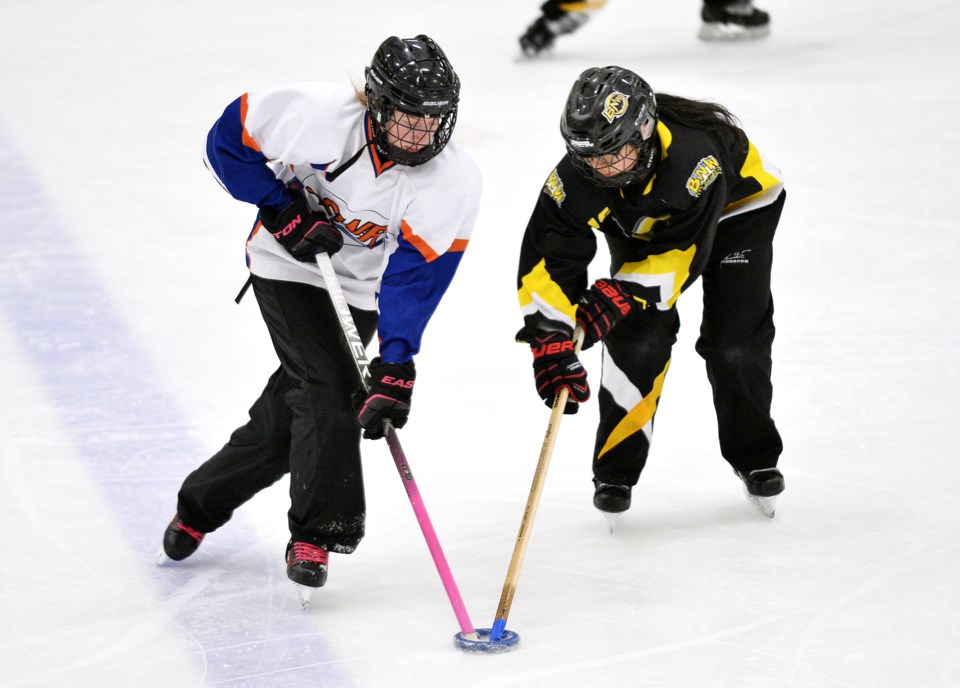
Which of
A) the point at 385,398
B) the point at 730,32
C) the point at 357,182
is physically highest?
the point at 357,182

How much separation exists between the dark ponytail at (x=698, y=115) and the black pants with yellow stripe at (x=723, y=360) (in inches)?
7.7

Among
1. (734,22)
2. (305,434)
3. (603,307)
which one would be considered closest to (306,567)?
(305,434)

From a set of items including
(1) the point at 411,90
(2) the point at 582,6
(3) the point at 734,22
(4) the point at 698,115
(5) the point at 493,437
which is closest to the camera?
(1) the point at 411,90

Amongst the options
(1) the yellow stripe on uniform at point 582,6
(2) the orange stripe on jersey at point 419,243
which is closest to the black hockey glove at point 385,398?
(2) the orange stripe on jersey at point 419,243

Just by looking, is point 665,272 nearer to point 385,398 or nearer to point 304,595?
point 385,398

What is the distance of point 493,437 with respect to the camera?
11.9ft

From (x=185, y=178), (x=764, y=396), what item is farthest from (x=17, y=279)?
(x=764, y=396)

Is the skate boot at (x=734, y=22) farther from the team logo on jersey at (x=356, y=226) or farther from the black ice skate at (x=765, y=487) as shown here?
the team logo on jersey at (x=356, y=226)

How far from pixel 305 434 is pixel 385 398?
20 cm

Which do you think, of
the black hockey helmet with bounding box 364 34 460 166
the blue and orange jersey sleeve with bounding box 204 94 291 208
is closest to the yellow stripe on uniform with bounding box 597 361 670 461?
the black hockey helmet with bounding box 364 34 460 166

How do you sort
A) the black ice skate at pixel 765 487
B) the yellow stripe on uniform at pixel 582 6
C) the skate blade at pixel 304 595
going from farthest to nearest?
1. the yellow stripe on uniform at pixel 582 6
2. the black ice skate at pixel 765 487
3. the skate blade at pixel 304 595

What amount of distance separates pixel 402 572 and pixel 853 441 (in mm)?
1268

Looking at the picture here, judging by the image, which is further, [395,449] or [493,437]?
[493,437]

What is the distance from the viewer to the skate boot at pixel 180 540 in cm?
303
